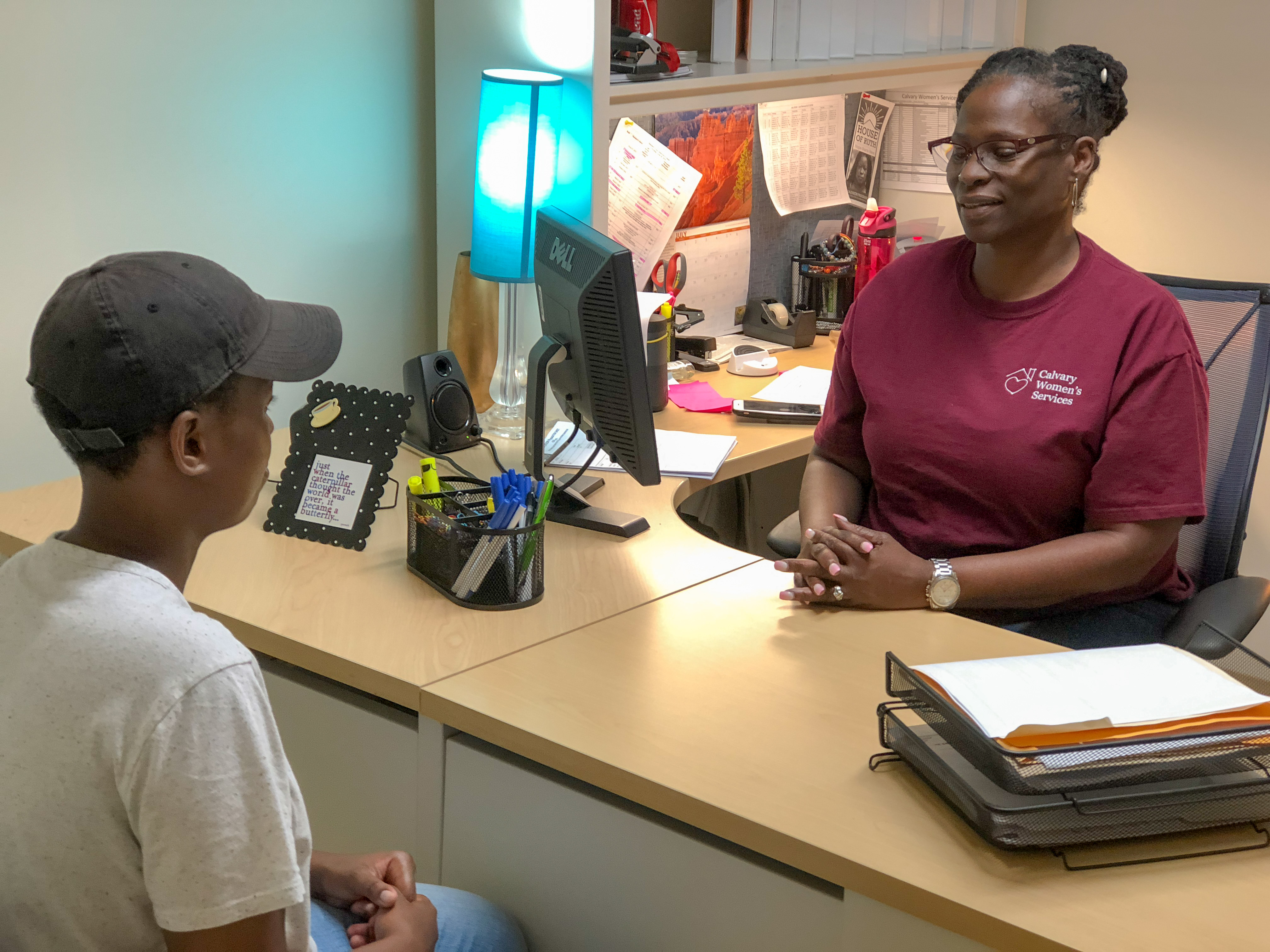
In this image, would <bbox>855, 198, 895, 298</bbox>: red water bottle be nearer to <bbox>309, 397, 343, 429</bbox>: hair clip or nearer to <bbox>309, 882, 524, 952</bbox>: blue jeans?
<bbox>309, 397, 343, 429</bbox>: hair clip

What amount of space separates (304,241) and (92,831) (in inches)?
60.4

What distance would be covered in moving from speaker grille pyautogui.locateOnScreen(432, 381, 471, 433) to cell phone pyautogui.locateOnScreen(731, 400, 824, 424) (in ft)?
1.69

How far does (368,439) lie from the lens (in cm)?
168

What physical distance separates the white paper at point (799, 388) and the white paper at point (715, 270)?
1.20ft

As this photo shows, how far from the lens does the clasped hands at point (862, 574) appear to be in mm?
1473

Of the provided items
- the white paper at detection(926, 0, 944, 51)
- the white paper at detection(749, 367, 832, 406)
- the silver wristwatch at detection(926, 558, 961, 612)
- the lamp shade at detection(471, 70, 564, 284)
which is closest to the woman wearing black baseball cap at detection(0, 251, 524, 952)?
the silver wristwatch at detection(926, 558, 961, 612)

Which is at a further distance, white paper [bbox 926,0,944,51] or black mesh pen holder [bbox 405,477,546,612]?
white paper [bbox 926,0,944,51]

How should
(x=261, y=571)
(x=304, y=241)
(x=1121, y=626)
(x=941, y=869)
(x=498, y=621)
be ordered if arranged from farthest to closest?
1. (x=304, y=241)
2. (x=1121, y=626)
3. (x=261, y=571)
4. (x=498, y=621)
5. (x=941, y=869)

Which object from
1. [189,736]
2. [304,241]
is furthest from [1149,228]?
[189,736]

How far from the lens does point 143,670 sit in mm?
788

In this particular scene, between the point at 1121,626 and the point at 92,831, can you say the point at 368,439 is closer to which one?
the point at 92,831

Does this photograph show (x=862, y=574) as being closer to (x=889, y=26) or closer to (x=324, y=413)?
(x=324, y=413)

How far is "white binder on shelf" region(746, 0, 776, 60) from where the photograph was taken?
8.36 feet

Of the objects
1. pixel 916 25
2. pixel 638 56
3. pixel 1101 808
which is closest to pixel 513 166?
pixel 638 56
